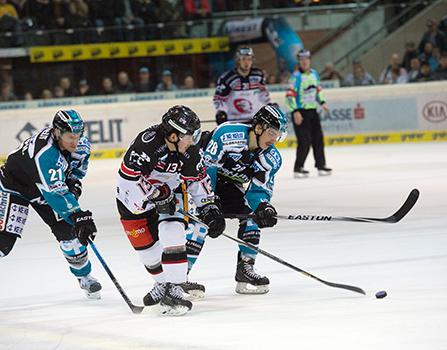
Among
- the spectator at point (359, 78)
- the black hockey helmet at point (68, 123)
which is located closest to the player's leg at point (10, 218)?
the black hockey helmet at point (68, 123)

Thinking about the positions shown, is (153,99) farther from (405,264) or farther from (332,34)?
(405,264)

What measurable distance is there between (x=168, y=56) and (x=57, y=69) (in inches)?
69.4

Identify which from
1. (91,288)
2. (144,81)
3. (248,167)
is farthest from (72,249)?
(144,81)

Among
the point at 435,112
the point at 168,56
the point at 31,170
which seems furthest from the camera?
the point at 168,56

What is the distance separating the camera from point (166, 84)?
15.1m

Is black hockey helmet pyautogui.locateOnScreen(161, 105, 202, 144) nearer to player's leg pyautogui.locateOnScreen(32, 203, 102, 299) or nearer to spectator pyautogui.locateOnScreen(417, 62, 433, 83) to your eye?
player's leg pyautogui.locateOnScreen(32, 203, 102, 299)

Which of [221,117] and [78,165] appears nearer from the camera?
[78,165]

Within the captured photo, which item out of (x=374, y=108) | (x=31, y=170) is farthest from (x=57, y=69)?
(x=31, y=170)

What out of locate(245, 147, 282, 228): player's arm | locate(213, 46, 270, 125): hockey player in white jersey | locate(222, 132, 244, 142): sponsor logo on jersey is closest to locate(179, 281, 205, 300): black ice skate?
locate(245, 147, 282, 228): player's arm

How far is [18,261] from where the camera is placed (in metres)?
7.02

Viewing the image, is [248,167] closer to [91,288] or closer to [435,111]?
[91,288]

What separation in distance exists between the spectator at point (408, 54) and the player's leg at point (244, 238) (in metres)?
9.65

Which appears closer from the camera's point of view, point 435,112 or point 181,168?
point 181,168

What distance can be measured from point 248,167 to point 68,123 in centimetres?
107
